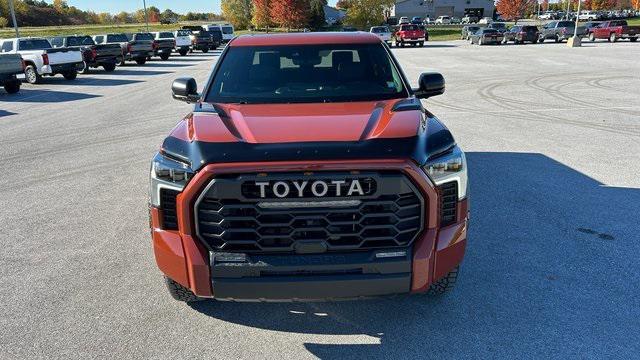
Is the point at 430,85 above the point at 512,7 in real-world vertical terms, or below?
below

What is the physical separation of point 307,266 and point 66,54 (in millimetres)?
20812

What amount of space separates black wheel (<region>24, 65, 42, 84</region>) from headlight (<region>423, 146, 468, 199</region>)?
20.9 metres

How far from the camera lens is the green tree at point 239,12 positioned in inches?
3223

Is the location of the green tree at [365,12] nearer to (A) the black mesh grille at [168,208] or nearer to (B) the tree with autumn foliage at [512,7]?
(B) the tree with autumn foliage at [512,7]

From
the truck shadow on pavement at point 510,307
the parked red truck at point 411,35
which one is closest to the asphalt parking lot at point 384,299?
the truck shadow on pavement at point 510,307

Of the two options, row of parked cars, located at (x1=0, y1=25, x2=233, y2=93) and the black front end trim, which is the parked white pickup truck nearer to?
row of parked cars, located at (x1=0, y1=25, x2=233, y2=93)

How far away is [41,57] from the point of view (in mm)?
19250

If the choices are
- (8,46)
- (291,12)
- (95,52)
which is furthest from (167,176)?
(291,12)

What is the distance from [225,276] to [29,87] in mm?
20176

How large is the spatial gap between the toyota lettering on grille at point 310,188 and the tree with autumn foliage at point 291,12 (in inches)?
2536

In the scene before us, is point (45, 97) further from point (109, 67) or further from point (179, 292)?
point (179, 292)

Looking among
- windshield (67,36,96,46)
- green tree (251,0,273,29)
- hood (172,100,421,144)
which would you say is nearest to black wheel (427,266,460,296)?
hood (172,100,421,144)

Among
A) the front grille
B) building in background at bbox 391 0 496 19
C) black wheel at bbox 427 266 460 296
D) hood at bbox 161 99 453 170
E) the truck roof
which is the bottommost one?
black wheel at bbox 427 266 460 296

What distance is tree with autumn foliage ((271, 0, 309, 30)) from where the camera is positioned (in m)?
63.7
